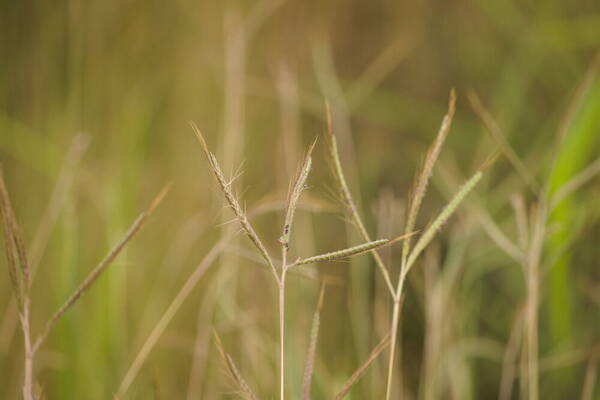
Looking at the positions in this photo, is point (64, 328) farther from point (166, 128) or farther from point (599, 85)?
point (599, 85)

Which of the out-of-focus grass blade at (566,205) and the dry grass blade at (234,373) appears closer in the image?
the dry grass blade at (234,373)

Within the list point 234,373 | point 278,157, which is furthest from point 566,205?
point 234,373

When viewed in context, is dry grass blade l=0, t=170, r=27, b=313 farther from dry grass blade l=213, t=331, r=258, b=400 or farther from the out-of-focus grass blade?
the out-of-focus grass blade

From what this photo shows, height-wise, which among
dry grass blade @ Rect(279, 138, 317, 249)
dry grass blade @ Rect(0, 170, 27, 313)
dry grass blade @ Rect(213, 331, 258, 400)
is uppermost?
dry grass blade @ Rect(279, 138, 317, 249)

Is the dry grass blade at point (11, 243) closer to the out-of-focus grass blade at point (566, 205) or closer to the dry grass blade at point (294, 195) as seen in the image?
the dry grass blade at point (294, 195)

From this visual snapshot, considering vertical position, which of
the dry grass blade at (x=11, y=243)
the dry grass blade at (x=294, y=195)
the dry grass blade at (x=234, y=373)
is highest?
the dry grass blade at (x=294, y=195)

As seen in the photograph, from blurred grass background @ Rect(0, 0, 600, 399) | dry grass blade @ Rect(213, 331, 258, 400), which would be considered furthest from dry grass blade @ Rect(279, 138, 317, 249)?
blurred grass background @ Rect(0, 0, 600, 399)

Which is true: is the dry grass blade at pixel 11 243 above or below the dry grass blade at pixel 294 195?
below

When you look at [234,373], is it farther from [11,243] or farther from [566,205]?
[566,205]

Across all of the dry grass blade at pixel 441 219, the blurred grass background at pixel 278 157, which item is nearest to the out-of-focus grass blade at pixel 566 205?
the blurred grass background at pixel 278 157
